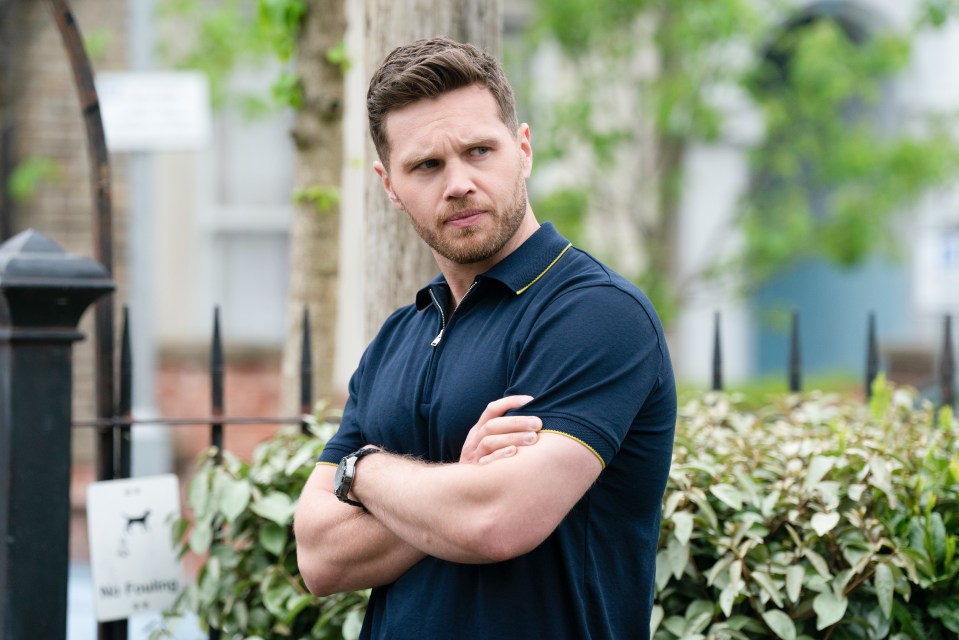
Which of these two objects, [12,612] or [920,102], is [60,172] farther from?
[920,102]

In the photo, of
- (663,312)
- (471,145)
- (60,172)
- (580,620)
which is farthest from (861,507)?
(60,172)

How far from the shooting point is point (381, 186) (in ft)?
12.0

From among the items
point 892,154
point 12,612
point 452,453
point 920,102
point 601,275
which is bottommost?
point 12,612

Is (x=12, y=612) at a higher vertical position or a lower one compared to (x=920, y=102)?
lower

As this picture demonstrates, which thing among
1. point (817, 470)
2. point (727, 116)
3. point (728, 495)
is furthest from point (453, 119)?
point (727, 116)

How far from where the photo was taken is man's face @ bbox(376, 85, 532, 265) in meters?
2.50

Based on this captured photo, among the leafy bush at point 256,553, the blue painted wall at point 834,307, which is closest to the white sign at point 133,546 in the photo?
the leafy bush at point 256,553

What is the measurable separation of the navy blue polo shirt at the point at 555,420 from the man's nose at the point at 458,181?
161 mm

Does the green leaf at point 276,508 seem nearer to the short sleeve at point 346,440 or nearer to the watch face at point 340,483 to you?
the short sleeve at point 346,440

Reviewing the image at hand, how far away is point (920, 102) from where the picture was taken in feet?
40.5

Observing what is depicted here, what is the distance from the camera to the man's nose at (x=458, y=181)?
2480 mm

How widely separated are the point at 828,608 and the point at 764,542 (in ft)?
0.90

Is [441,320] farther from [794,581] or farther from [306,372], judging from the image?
[306,372]

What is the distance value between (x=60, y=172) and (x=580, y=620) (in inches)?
323
